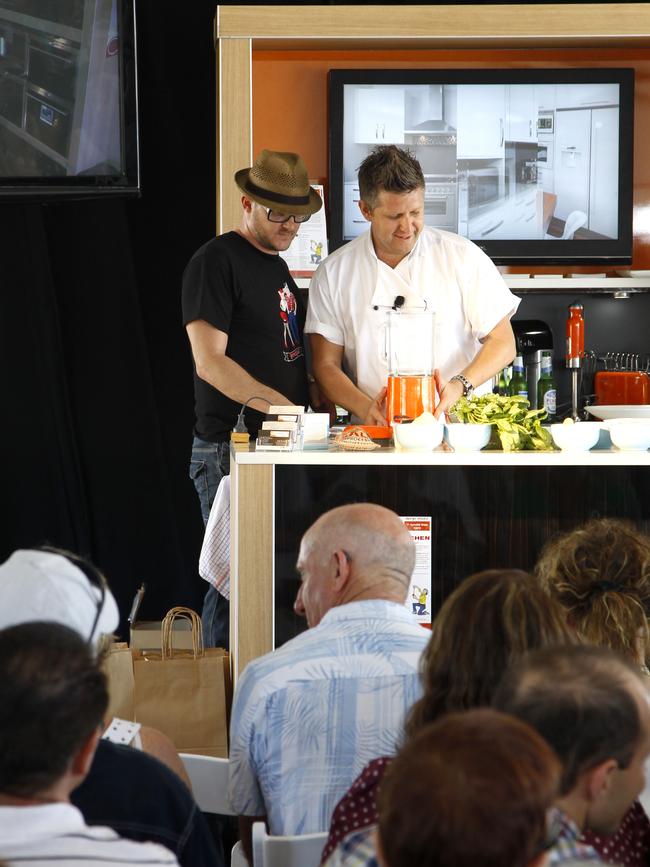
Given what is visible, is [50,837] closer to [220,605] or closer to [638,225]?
[220,605]

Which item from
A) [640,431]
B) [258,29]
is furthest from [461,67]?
[640,431]

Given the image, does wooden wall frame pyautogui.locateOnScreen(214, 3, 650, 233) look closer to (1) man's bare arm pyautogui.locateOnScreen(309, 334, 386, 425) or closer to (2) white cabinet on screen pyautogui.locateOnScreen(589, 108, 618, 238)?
(2) white cabinet on screen pyautogui.locateOnScreen(589, 108, 618, 238)

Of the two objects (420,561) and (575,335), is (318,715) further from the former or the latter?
(575,335)

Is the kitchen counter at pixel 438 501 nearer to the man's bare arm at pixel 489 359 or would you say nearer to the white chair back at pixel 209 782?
the man's bare arm at pixel 489 359

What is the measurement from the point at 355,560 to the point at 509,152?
9.32ft

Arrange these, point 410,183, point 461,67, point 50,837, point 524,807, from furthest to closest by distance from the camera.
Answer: point 461,67, point 410,183, point 50,837, point 524,807

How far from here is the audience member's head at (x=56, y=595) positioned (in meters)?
1.41

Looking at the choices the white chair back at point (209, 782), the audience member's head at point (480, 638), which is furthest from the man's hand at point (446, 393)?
the audience member's head at point (480, 638)

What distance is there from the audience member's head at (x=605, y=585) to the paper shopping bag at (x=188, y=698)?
3.86ft

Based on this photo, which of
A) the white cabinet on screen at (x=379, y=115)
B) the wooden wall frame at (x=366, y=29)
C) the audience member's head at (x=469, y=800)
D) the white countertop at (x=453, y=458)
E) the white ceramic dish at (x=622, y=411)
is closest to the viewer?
the audience member's head at (x=469, y=800)

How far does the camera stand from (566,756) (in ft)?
3.84

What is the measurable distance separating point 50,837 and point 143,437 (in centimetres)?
365

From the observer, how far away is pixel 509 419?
2.81 meters

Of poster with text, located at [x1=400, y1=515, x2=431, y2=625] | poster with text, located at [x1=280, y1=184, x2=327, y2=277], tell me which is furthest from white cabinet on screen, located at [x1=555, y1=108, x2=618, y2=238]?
poster with text, located at [x1=400, y1=515, x2=431, y2=625]
